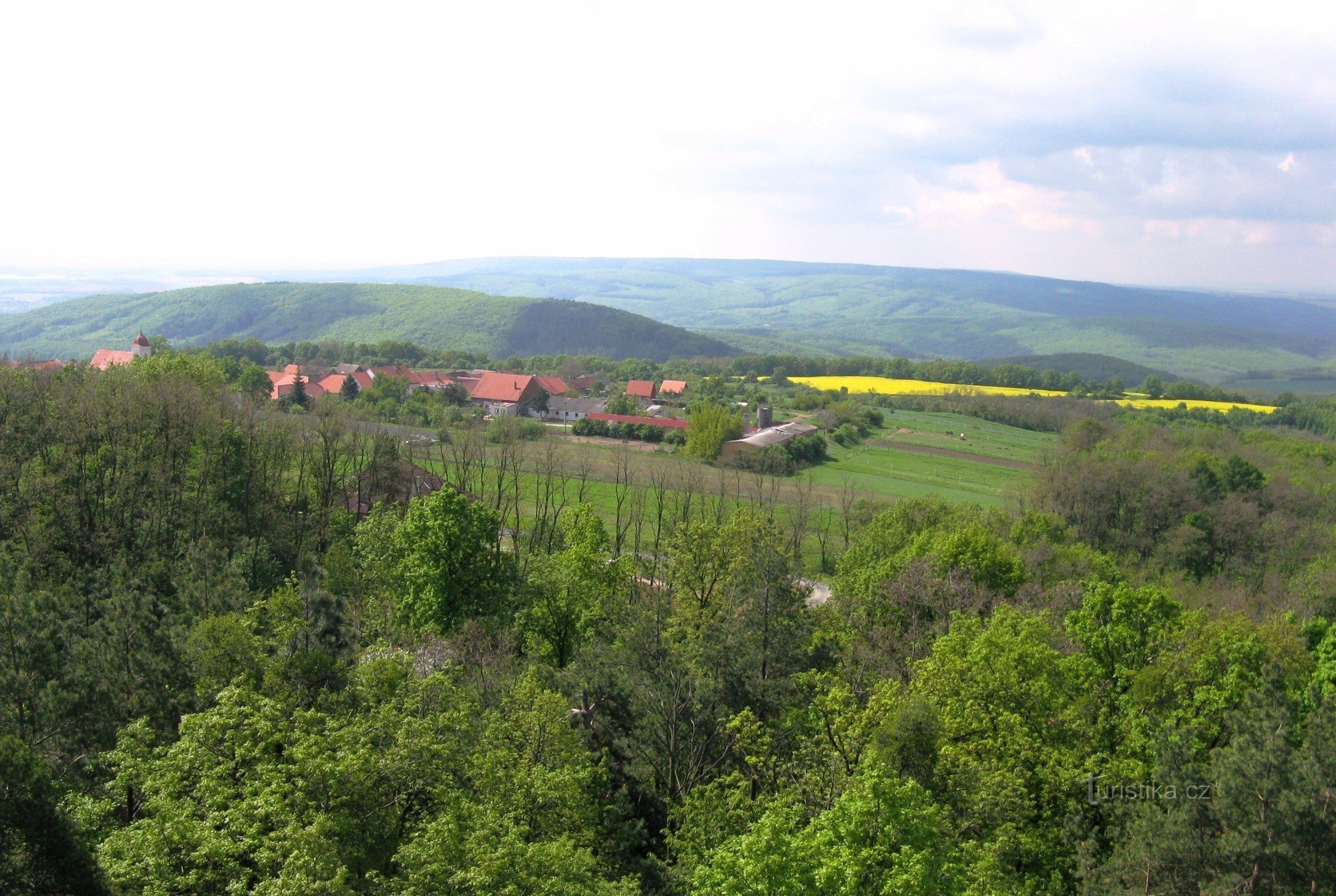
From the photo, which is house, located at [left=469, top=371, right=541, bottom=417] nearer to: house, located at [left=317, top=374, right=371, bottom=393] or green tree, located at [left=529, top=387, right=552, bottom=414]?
green tree, located at [left=529, top=387, right=552, bottom=414]

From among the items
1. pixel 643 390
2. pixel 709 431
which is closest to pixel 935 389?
pixel 643 390

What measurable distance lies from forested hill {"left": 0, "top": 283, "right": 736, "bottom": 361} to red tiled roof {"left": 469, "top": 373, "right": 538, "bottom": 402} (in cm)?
6570

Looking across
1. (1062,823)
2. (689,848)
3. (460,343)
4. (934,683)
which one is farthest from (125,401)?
(460,343)

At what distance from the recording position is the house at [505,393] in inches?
3841

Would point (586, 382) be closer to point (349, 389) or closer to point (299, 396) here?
point (349, 389)

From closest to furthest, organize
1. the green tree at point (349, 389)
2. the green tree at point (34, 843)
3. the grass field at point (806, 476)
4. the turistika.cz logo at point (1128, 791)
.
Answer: the green tree at point (34, 843)
the turistika.cz logo at point (1128, 791)
the grass field at point (806, 476)
the green tree at point (349, 389)

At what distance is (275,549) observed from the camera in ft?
118

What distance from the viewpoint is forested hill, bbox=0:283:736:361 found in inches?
6481

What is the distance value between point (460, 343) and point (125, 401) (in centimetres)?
13655

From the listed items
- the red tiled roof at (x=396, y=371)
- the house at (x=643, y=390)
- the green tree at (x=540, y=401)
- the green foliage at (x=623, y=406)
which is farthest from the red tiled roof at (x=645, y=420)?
the red tiled roof at (x=396, y=371)

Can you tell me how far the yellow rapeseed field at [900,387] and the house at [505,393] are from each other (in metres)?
39.9

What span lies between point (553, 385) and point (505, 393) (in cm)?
804

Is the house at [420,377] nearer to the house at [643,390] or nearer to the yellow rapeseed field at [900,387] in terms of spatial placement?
the house at [643,390]

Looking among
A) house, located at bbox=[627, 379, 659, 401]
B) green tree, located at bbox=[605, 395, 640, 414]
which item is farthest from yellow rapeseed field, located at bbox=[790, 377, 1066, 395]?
green tree, located at bbox=[605, 395, 640, 414]
